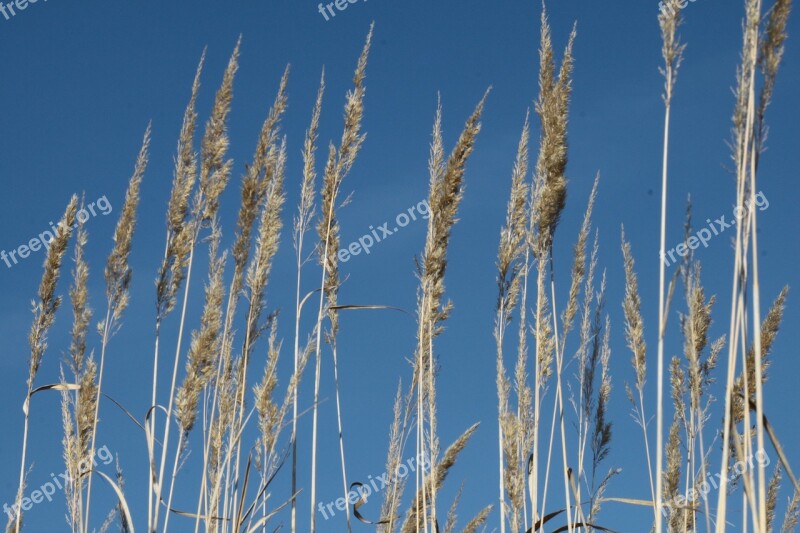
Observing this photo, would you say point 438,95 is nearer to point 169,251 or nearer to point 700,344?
point 169,251

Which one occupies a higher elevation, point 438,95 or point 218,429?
point 438,95

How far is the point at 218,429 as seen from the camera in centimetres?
336

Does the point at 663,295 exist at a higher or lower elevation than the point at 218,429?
lower

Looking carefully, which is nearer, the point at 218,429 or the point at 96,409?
the point at 218,429

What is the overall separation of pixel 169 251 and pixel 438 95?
1273mm

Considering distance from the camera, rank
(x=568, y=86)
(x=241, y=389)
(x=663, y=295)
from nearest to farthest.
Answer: (x=663, y=295), (x=568, y=86), (x=241, y=389)

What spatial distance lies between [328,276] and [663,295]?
1730 millimetres

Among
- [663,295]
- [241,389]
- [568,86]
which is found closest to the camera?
[663,295]

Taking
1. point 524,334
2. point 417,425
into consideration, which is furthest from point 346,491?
point 524,334

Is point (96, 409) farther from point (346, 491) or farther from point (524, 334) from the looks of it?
point (524, 334)

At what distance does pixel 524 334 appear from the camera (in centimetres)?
361

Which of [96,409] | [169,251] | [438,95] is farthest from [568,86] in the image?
[96,409]

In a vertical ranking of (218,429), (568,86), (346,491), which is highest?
(568,86)

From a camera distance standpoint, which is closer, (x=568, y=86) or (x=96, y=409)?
(x=568, y=86)
